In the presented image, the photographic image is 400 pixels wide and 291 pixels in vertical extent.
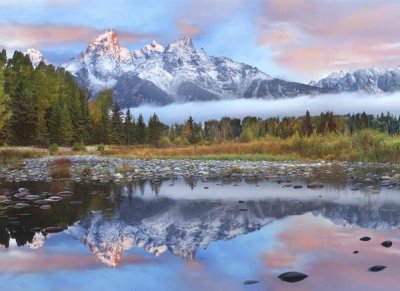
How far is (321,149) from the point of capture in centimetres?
3353

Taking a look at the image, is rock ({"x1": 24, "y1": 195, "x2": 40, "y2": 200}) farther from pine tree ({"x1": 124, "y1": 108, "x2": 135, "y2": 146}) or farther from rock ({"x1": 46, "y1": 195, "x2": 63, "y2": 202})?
pine tree ({"x1": 124, "y1": 108, "x2": 135, "y2": 146})

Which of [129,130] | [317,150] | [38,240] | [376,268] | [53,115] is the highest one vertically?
[53,115]

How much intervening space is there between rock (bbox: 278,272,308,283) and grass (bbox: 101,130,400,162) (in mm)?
23646

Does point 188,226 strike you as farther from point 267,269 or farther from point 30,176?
point 30,176

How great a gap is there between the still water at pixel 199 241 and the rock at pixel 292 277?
0.10 meters

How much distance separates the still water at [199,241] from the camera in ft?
19.4

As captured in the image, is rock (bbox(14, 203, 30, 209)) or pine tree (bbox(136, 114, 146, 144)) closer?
Answer: rock (bbox(14, 203, 30, 209))

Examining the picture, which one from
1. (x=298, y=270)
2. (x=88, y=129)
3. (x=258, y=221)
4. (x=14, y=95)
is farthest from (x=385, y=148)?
(x=88, y=129)

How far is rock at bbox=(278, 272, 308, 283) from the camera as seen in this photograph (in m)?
5.82

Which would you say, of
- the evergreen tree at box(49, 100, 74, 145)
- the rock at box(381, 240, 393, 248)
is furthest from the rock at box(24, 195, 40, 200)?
the evergreen tree at box(49, 100, 74, 145)

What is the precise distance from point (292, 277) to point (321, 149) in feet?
94.0

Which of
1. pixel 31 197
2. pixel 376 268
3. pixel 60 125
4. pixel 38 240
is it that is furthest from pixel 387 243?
pixel 60 125

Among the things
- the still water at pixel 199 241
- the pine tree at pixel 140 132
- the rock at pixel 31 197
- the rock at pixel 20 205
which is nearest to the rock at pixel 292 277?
the still water at pixel 199 241

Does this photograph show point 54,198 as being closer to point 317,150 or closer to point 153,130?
point 317,150
